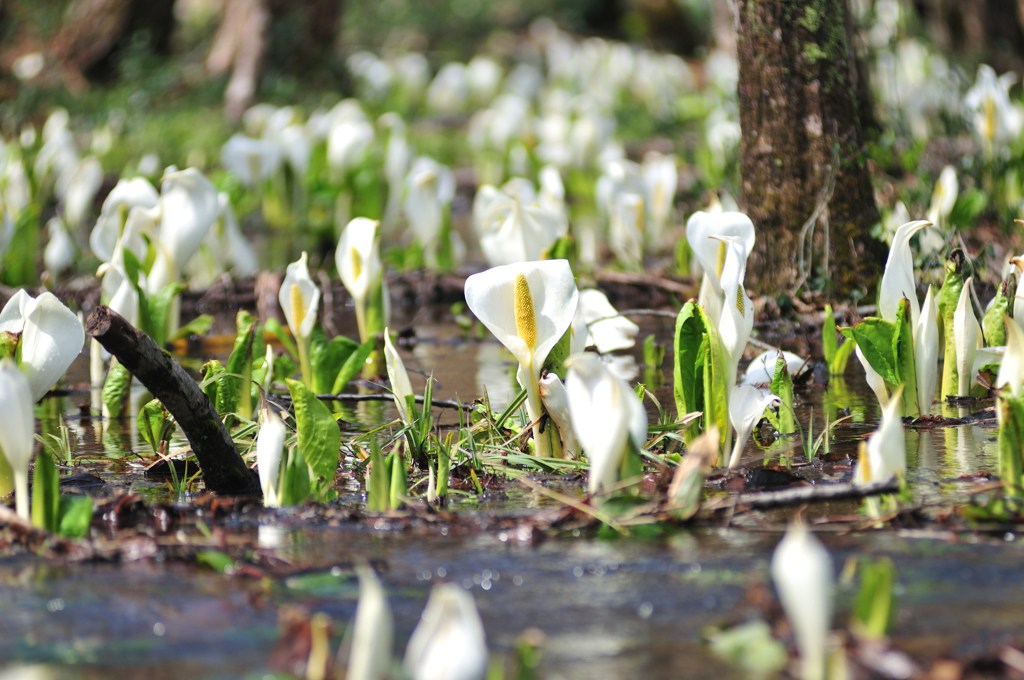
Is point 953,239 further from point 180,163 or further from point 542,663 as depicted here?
point 180,163

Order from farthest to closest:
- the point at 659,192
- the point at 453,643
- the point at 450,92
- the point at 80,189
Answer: the point at 450,92 → the point at 80,189 → the point at 659,192 → the point at 453,643

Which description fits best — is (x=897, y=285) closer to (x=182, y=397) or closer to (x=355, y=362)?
(x=355, y=362)

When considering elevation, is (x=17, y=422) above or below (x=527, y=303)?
below

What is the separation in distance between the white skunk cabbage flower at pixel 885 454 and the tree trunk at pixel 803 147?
1.57 metres

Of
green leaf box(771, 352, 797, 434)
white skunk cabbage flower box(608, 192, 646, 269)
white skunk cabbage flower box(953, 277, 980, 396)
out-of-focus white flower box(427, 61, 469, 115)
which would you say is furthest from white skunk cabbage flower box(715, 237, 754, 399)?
out-of-focus white flower box(427, 61, 469, 115)

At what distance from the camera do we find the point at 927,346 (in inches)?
88.7

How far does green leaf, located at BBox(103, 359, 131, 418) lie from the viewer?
2658mm

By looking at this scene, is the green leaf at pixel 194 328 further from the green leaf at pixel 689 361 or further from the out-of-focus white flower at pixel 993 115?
the out-of-focus white flower at pixel 993 115

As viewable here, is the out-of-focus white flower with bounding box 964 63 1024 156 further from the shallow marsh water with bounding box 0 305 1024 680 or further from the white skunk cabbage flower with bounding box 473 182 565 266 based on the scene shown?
the shallow marsh water with bounding box 0 305 1024 680

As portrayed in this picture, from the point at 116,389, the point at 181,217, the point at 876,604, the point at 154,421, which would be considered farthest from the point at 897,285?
the point at 181,217

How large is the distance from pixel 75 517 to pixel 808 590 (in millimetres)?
1138

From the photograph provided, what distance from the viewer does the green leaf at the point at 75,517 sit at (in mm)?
1671

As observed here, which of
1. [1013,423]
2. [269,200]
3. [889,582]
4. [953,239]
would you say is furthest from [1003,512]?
[269,200]

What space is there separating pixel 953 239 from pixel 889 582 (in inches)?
81.0
